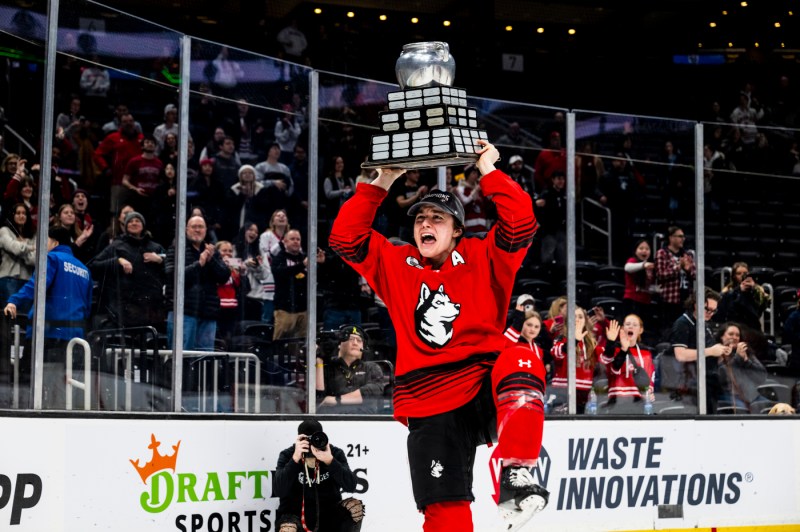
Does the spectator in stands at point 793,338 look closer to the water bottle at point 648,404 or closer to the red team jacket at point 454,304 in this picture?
the water bottle at point 648,404

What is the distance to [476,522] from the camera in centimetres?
744

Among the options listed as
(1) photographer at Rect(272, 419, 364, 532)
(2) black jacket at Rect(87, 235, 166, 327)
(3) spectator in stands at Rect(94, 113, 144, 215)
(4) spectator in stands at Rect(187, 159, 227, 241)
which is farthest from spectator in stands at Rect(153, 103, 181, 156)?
(1) photographer at Rect(272, 419, 364, 532)

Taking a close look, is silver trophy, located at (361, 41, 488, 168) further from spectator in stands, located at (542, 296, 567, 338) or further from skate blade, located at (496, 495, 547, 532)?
spectator in stands, located at (542, 296, 567, 338)

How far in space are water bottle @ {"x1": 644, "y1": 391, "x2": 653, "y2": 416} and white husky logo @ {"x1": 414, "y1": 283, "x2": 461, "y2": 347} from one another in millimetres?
3893

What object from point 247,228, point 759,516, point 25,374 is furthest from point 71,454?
point 759,516

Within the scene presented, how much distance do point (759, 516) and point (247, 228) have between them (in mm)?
4343

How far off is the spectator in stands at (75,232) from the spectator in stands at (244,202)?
0.89m

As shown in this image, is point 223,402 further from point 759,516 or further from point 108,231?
point 759,516

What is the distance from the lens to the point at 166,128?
630 cm

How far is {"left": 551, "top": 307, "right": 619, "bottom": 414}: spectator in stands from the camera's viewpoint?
7.84 m

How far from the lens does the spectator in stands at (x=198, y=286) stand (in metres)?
6.38

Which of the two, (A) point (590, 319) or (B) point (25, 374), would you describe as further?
(A) point (590, 319)

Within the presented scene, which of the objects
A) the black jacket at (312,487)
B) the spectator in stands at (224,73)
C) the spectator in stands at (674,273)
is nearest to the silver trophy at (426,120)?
the spectator in stands at (224,73)

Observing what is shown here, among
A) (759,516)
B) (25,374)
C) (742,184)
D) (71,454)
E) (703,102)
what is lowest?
(759,516)
